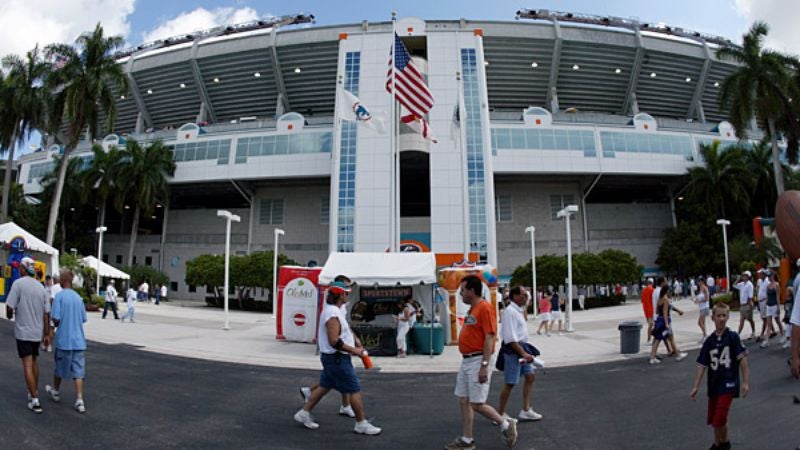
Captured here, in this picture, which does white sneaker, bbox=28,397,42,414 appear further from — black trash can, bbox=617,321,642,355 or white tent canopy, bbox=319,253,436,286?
black trash can, bbox=617,321,642,355

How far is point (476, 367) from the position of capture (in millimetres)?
4957

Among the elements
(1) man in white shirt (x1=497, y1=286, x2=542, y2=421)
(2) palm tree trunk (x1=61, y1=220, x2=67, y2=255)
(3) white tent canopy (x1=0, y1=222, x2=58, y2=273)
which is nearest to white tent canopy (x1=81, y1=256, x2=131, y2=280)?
(3) white tent canopy (x1=0, y1=222, x2=58, y2=273)

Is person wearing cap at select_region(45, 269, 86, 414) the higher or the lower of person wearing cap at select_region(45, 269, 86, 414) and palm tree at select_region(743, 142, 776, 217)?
the lower

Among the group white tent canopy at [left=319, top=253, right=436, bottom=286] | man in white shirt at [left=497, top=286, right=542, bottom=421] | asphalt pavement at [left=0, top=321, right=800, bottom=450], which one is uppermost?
white tent canopy at [left=319, top=253, right=436, bottom=286]

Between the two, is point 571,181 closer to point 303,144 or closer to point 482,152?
point 482,152

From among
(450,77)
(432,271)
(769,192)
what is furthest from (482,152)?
(769,192)

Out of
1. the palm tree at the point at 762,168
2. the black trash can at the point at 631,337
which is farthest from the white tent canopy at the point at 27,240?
the palm tree at the point at 762,168

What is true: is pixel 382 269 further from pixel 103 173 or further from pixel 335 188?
pixel 103 173

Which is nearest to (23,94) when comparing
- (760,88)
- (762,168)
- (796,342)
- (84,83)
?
(84,83)

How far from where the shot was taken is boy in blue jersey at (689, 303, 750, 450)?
455 centimetres

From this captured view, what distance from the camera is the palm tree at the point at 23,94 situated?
31.9 metres

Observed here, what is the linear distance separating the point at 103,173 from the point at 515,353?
48962 mm

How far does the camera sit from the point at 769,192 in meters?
43.3

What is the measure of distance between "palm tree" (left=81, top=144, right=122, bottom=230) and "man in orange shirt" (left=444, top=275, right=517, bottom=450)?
47.6 metres
